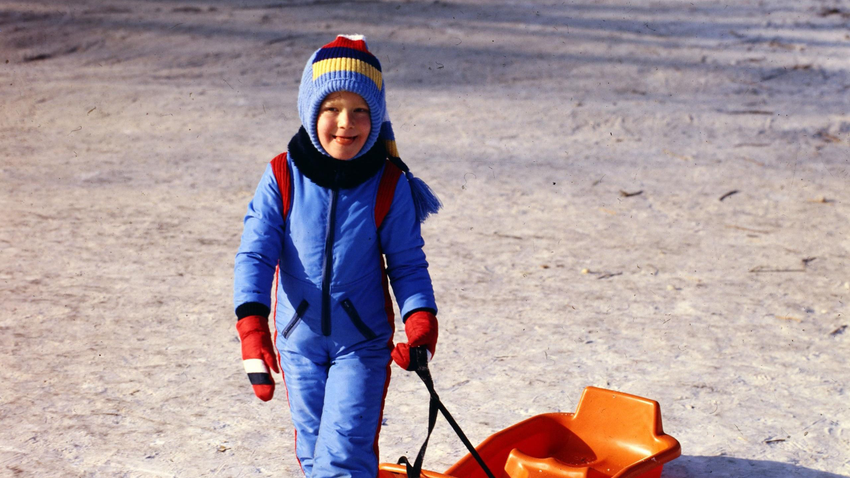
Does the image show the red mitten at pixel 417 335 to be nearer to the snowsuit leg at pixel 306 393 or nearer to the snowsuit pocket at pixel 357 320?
the snowsuit pocket at pixel 357 320

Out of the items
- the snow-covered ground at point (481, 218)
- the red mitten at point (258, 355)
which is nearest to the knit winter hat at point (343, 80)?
the red mitten at point (258, 355)

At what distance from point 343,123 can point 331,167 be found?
0.14 metres

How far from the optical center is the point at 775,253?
17.5ft

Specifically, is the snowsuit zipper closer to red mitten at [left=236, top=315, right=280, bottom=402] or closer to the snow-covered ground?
red mitten at [left=236, top=315, right=280, bottom=402]

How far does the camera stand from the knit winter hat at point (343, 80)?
2617mm

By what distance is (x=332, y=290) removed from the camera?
8.73ft

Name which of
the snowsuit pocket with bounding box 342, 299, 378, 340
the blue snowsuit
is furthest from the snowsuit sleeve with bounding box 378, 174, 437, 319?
the snowsuit pocket with bounding box 342, 299, 378, 340

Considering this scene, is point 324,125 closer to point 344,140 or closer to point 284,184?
point 344,140

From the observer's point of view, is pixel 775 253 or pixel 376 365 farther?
pixel 775 253

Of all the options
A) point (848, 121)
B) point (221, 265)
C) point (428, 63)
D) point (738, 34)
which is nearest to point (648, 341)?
point (221, 265)

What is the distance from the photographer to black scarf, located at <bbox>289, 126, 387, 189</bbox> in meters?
2.67

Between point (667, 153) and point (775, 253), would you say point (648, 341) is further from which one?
point (667, 153)

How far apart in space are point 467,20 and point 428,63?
1.60 metres

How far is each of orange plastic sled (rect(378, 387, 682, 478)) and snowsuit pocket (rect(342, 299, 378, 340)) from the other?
713mm
